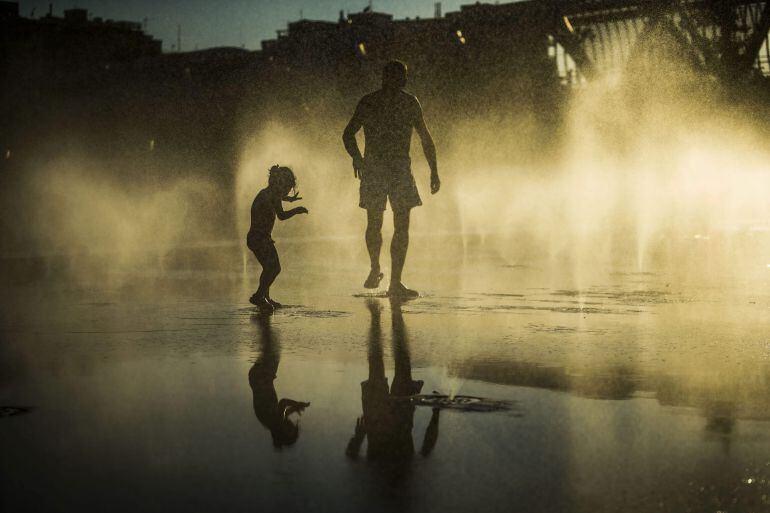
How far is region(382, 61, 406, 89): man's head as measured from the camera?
11.7 metres

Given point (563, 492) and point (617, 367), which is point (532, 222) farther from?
point (563, 492)

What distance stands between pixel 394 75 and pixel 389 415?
672 cm

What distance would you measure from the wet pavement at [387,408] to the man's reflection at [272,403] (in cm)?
2

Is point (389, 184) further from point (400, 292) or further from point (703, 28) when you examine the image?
point (703, 28)

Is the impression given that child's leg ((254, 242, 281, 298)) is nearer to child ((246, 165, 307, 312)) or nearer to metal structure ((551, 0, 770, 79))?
child ((246, 165, 307, 312))

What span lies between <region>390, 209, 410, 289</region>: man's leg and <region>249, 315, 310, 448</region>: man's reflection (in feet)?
12.1

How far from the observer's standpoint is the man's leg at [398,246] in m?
11.4

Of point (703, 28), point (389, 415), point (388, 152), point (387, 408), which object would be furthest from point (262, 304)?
point (703, 28)

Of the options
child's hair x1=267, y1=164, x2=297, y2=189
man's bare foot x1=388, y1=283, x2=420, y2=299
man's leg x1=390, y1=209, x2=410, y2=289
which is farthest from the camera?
man's leg x1=390, y1=209, x2=410, y2=289

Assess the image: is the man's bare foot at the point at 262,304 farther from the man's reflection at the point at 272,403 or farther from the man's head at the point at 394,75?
the man's head at the point at 394,75

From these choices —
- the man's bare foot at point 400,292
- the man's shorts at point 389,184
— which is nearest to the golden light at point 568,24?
the man's shorts at point 389,184

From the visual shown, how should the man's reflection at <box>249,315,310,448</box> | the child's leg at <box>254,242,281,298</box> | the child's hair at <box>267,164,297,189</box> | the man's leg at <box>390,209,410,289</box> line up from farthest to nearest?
the man's leg at <box>390,209,410,289</box>, the child's hair at <box>267,164,297,189</box>, the child's leg at <box>254,242,281,298</box>, the man's reflection at <box>249,315,310,448</box>

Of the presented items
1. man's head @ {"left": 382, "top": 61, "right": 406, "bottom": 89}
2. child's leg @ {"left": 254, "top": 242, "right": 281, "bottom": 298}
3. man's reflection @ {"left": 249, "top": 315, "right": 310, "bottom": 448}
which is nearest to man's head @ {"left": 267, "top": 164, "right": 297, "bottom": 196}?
child's leg @ {"left": 254, "top": 242, "right": 281, "bottom": 298}

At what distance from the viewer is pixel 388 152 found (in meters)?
11.8
